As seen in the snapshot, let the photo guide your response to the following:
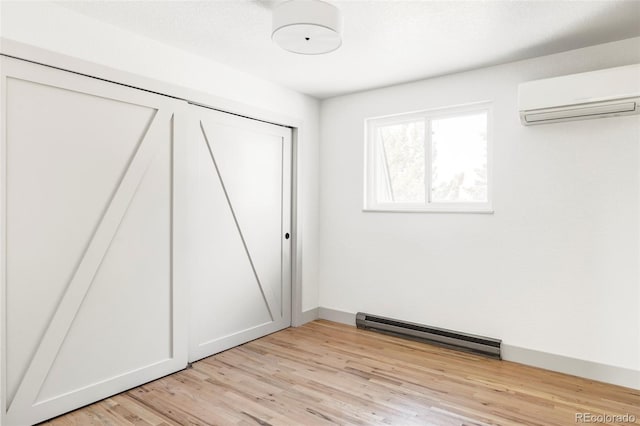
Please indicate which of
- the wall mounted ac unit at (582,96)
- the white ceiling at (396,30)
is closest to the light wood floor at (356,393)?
the wall mounted ac unit at (582,96)

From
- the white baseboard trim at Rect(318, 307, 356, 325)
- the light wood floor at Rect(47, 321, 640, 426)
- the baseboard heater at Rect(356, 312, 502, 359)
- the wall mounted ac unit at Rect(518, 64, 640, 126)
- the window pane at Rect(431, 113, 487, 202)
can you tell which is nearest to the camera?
the light wood floor at Rect(47, 321, 640, 426)

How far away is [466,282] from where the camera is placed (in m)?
3.45

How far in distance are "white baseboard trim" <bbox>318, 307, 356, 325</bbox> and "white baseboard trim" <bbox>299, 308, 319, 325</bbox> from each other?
0.06 m

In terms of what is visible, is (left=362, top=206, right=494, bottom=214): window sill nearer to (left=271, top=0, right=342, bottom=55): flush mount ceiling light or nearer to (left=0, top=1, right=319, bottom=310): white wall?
(left=0, top=1, right=319, bottom=310): white wall

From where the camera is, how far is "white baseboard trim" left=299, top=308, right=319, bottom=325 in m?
4.20

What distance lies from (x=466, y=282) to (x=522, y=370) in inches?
31.4

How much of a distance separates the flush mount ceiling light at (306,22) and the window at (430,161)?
171 centimetres

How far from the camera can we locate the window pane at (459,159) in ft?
11.4

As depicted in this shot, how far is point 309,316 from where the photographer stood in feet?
14.0

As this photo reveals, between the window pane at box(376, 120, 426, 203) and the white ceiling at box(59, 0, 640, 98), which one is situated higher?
the white ceiling at box(59, 0, 640, 98)

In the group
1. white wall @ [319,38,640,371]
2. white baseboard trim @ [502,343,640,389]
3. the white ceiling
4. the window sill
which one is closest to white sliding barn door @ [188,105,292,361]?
the white ceiling

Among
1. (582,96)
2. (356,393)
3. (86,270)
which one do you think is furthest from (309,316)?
(582,96)

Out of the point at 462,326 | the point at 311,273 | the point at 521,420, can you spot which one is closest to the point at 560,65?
the point at 462,326

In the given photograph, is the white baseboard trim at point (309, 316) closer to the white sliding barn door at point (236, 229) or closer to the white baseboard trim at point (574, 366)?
the white sliding barn door at point (236, 229)
